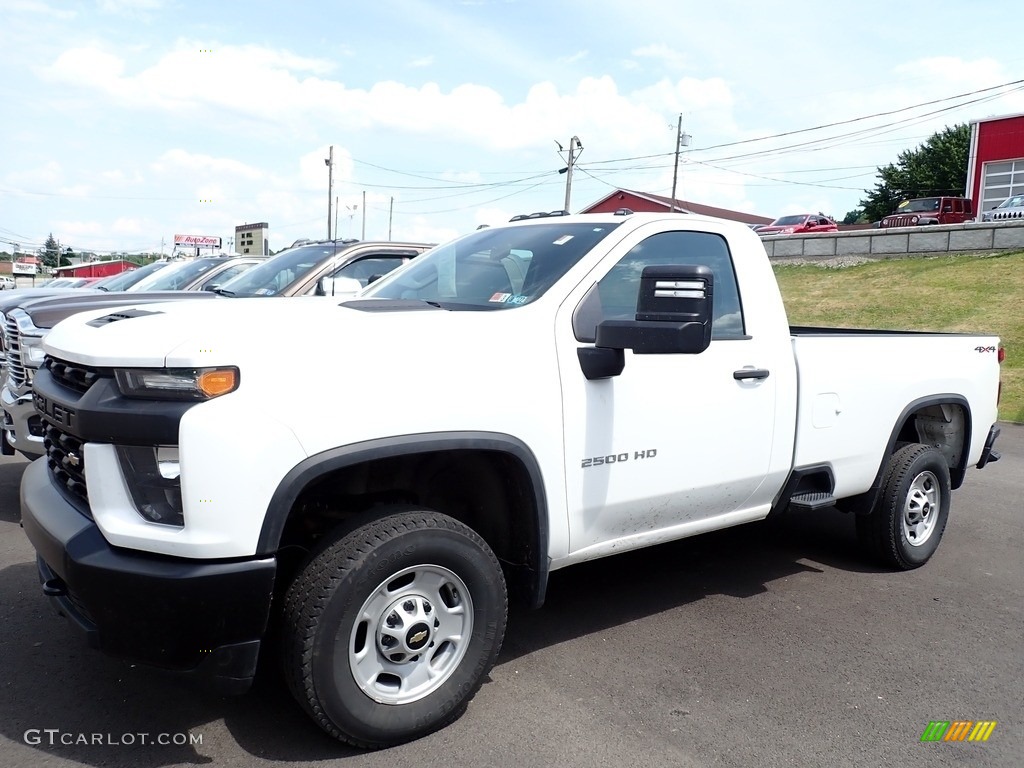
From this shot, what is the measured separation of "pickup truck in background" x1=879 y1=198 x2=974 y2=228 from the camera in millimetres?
32906

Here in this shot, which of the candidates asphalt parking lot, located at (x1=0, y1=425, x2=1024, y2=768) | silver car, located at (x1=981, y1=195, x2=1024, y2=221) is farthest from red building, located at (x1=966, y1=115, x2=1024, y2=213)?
asphalt parking lot, located at (x1=0, y1=425, x2=1024, y2=768)

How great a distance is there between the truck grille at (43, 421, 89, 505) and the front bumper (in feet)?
7.35

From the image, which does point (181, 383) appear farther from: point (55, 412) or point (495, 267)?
point (495, 267)

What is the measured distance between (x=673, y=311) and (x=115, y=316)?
6.84ft

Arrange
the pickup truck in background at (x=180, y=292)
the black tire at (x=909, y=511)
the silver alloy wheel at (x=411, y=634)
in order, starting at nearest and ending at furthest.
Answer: the silver alloy wheel at (x=411, y=634) → the black tire at (x=909, y=511) → the pickup truck in background at (x=180, y=292)

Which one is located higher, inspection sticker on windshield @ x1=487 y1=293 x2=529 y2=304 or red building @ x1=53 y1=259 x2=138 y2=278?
red building @ x1=53 y1=259 x2=138 y2=278

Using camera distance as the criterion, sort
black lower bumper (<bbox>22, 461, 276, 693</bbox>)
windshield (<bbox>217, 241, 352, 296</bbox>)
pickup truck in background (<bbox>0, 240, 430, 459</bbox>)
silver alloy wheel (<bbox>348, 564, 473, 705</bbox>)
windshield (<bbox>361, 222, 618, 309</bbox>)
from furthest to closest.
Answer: windshield (<bbox>217, 241, 352, 296</bbox>) → pickup truck in background (<bbox>0, 240, 430, 459</bbox>) → windshield (<bbox>361, 222, 618, 309</bbox>) → silver alloy wheel (<bbox>348, 564, 473, 705</bbox>) → black lower bumper (<bbox>22, 461, 276, 693</bbox>)

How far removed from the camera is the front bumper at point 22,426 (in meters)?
5.31

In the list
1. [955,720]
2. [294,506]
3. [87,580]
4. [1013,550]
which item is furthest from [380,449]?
[1013,550]

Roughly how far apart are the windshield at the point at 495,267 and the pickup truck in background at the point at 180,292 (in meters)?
1.03

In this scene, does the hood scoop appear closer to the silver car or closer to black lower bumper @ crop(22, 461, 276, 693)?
black lower bumper @ crop(22, 461, 276, 693)

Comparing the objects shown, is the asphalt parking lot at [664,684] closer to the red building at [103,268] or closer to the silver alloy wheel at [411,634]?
the silver alloy wheel at [411,634]

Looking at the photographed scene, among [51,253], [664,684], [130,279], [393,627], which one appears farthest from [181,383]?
[51,253]

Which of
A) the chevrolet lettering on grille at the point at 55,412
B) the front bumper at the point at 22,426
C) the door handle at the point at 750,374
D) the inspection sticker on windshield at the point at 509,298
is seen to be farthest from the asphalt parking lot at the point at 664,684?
the inspection sticker on windshield at the point at 509,298
